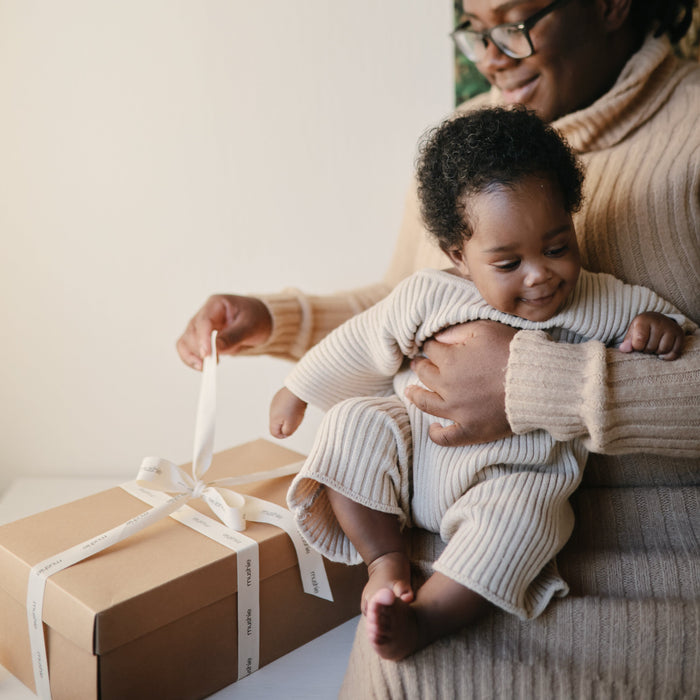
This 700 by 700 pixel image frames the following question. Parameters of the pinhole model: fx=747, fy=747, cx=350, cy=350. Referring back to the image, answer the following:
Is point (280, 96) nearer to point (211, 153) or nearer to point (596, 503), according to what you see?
point (211, 153)

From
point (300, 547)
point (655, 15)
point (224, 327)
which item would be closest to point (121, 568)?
point (300, 547)

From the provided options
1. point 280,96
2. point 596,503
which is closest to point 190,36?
point 280,96

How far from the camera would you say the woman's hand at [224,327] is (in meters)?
1.31

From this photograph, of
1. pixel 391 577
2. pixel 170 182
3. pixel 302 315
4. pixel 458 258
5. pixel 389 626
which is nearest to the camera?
pixel 389 626

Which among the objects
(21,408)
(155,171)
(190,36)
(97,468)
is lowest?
(97,468)

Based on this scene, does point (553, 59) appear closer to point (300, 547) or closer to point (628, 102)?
point (628, 102)

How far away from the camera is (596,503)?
110 cm

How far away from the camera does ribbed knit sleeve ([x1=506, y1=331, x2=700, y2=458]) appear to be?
0.93 meters

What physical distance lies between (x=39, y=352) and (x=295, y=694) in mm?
1066

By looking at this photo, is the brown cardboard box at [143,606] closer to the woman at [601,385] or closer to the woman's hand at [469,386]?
the woman at [601,385]

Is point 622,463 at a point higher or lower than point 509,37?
lower

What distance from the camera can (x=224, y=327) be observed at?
4.40 feet

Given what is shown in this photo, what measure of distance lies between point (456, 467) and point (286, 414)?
324 millimetres

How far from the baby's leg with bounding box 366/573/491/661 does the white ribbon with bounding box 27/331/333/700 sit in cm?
23
